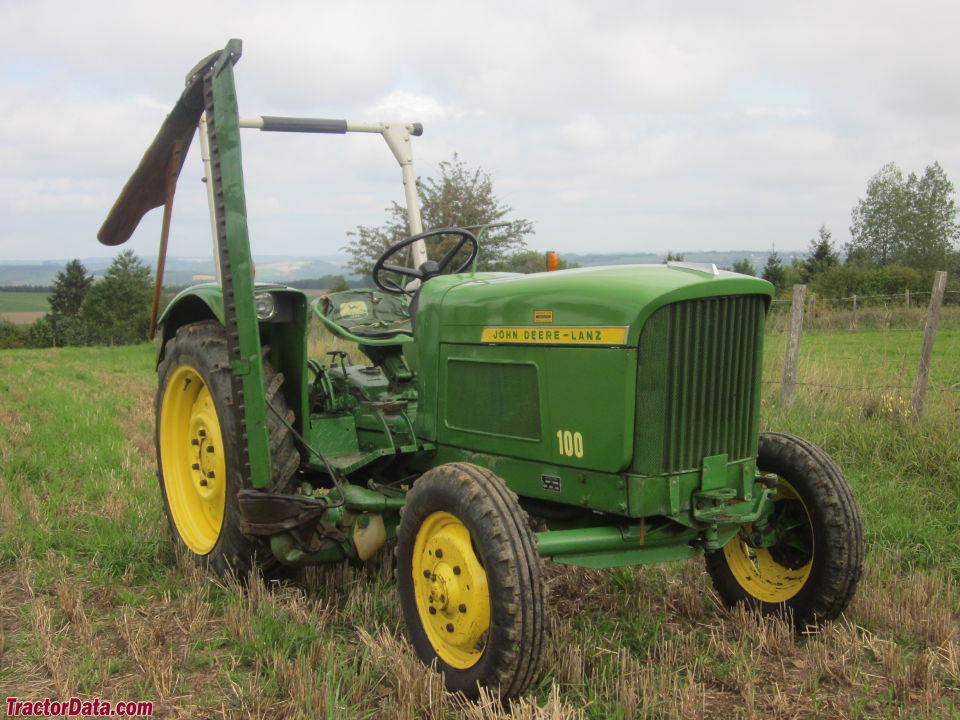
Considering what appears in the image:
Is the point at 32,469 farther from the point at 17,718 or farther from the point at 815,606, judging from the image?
the point at 815,606

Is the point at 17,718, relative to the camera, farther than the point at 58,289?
No

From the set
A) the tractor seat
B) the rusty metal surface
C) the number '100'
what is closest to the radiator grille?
the number '100'

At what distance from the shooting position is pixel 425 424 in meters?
3.47

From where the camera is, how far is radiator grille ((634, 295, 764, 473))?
8.87 feet

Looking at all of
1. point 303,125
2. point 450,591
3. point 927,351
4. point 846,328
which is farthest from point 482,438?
point 846,328

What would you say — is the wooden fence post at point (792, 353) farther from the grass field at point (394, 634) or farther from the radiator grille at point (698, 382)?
the radiator grille at point (698, 382)

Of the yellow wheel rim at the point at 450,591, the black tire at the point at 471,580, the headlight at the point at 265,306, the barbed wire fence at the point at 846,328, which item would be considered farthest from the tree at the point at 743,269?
the headlight at the point at 265,306

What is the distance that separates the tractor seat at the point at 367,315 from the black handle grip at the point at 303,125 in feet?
3.20

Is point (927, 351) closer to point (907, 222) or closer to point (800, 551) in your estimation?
point (800, 551)

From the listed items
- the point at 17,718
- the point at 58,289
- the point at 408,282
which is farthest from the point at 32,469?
the point at 58,289

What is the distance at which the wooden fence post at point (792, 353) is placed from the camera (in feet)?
22.4

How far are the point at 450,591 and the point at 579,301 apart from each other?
3.40ft

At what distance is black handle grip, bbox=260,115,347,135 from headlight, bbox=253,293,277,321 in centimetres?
125

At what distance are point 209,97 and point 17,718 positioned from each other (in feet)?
7.11
